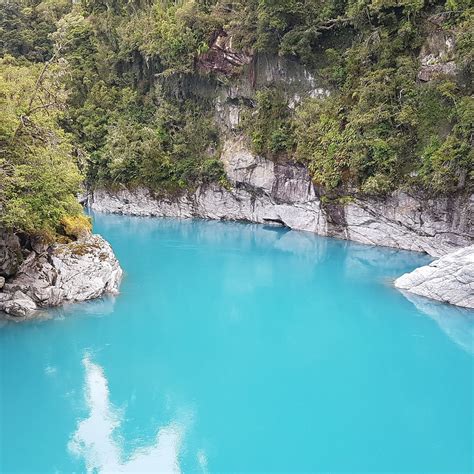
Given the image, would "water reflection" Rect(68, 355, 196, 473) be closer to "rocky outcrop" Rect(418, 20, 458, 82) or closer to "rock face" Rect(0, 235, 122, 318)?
"rock face" Rect(0, 235, 122, 318)

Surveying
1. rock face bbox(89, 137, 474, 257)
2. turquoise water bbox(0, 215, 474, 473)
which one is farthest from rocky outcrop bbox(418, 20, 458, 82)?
turquoise water bbox(0, 215, 474, 473)

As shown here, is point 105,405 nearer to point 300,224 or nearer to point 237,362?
point 237,362

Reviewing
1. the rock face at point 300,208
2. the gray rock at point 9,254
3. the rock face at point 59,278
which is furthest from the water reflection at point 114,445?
the rock face at point 300,208

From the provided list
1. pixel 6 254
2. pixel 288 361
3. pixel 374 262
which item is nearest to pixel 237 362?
pixel 288 361

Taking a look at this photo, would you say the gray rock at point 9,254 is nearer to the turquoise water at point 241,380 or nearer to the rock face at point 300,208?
the turquoise water at point 241,380

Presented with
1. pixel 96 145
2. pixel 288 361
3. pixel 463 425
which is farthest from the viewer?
pixel 96 145

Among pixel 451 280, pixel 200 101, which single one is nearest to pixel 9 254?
pixel 451 280

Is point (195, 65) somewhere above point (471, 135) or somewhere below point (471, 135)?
above
